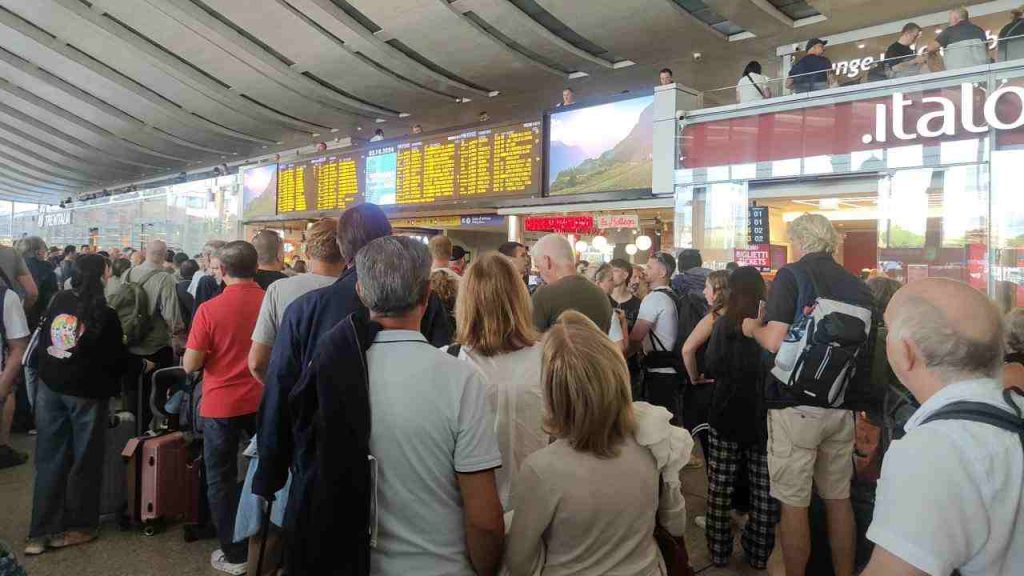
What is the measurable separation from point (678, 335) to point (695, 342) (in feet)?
2.57

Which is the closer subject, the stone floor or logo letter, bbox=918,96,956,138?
the stone floor

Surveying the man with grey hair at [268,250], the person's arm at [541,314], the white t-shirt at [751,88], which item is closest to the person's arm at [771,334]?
the person's arm at [541,314]

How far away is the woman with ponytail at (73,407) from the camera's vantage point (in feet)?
11.5

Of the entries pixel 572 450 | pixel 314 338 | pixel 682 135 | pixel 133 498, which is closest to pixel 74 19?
pixel 682 135

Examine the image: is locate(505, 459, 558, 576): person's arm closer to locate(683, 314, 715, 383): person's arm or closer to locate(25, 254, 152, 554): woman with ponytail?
locate(683, 314, 715, 383): person's arm

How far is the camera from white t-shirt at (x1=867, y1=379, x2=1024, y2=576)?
42.9 inches

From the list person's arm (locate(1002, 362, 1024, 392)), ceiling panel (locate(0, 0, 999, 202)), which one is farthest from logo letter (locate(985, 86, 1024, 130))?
person's arm (locate(1002, 362, 1024, 392))

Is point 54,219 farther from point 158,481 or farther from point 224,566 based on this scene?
point 224,566

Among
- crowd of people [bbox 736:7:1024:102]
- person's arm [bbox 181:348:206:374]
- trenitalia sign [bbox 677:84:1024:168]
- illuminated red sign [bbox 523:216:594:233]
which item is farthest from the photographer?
illuminated red sign [bbox 523:216:594:233]

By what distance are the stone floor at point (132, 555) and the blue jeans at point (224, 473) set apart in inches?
7.5

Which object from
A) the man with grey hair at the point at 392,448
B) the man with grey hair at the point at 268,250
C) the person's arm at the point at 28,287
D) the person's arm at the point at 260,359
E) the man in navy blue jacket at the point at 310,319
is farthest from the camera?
the person's arm at the point at 28,287

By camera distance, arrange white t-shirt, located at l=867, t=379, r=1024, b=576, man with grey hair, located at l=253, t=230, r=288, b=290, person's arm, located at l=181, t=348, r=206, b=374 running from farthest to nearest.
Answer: man with grey hair, located at l=253, t=230, r=288, b=290 < person's arm, located at l=181, t=348, r=206, b=374 < white t-shirt, located at l=867, t=379, r=1024, b=576

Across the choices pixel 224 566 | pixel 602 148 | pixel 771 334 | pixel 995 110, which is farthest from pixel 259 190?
pixel 771 334

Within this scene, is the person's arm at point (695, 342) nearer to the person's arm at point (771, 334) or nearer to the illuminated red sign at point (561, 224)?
the person's arm at point (771, 334)
